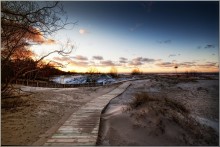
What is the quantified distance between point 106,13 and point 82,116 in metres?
2.68

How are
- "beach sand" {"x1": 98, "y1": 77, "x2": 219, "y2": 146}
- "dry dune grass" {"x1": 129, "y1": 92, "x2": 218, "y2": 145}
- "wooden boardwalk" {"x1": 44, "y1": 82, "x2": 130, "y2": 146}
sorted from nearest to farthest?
"wooden boardwalk" {"x1": 44, "y1": 82, "x2": 130, "y2": 146} → "beach sand" {"x1": 98, "y1": 77, "x2": 219, "y2": 146} → "dry dune grass" {"x1": 129, "y1": 92, "x2": 218, "y2": 145}

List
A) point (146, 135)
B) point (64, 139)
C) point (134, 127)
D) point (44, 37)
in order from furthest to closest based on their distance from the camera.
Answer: point (44, 37) → point (134, 127) → point (146, 135) → point (64, 139)

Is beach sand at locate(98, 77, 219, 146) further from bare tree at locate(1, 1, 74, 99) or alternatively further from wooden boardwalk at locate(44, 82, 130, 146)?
bare tree at locate(1, 1, 74, 99)

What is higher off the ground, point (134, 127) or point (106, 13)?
point (106, 13)

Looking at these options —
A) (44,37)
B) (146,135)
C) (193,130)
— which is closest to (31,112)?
(44,37)

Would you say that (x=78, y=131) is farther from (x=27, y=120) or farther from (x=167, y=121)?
(x=167, y=121)

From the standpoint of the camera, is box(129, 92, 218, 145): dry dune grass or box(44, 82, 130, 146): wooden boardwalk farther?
box(129, 92, 218, 145): dry dune grass

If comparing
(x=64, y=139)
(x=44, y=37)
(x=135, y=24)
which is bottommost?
(x=64, y=139)

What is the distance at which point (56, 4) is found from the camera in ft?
16.6

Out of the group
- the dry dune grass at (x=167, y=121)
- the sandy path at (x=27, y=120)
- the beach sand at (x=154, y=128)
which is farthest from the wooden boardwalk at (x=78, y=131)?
the dry dune grass at (x=167, y=121)

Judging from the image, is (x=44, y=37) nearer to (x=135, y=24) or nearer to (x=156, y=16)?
(x=135, y=24)

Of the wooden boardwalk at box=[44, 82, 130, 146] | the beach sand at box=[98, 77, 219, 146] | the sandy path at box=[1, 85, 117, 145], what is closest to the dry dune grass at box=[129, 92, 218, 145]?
the beach sand at box=[98, 77, 219, 146]

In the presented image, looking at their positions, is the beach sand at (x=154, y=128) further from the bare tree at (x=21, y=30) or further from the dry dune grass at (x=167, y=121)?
the bare tree at (x=21, y=30)

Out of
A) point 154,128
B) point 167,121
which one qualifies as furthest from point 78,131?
point 167,121
